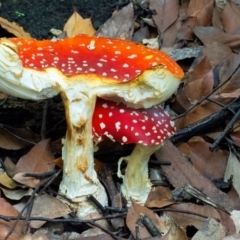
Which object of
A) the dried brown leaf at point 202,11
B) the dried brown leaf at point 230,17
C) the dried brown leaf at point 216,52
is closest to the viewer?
the dried brown leaf at point 216,52

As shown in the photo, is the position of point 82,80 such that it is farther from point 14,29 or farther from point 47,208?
point 14,29

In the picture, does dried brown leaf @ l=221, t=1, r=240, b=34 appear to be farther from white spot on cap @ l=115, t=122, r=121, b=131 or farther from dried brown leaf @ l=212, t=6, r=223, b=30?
white spot on cap @ l=115, t=122, r=121, b=131

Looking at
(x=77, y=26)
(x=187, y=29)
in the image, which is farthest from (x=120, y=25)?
(x=187, y=29)

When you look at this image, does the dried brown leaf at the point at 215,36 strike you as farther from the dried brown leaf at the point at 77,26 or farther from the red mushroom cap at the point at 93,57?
the red mushroom cap at the point at 93,57

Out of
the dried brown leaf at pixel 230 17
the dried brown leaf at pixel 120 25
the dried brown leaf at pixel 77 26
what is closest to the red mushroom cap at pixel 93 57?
the dried brown leaf at pixel 77 26

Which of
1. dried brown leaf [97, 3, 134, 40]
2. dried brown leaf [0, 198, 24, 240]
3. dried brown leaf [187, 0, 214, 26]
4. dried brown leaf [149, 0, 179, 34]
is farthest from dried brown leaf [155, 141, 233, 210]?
dried brown leaf [187, 0, 214, 26]

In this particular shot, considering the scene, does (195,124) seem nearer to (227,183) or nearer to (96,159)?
(227,183)

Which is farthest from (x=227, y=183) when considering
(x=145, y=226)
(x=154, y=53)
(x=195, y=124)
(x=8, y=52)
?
(x=8, y=52)

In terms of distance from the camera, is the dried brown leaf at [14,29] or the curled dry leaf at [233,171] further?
the dried brown leaf at [14,29]
